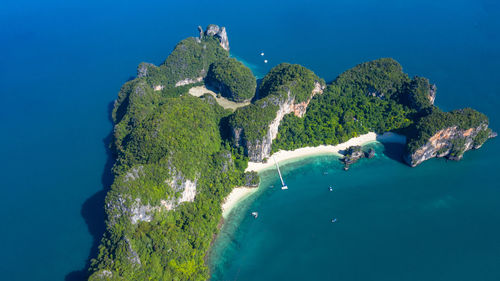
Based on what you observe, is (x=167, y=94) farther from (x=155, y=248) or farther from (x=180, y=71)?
(x=155, y=248)

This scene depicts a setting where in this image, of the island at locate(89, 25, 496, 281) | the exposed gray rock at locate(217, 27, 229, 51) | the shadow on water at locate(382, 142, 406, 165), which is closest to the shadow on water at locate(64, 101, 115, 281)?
the island at locate(89, 25, 496, 281)

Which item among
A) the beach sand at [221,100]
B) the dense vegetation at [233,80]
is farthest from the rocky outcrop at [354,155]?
the dense vegetation at [233,80]

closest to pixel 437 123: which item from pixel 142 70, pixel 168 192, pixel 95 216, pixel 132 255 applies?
pixel 168 192

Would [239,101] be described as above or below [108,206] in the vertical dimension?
above

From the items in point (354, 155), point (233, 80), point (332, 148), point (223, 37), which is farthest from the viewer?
point (223, 37)

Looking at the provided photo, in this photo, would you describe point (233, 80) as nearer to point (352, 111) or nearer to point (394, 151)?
point (352, 111)

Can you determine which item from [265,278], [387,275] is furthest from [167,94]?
[387,275]
